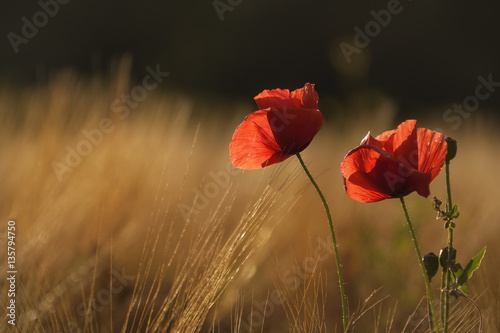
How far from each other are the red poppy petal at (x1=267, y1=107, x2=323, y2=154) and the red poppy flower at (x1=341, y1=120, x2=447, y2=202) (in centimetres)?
4

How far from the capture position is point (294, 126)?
46cm

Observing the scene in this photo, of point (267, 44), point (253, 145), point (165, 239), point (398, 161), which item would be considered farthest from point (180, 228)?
point (267, 44)

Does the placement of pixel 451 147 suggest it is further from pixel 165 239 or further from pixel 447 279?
pixel 165 239

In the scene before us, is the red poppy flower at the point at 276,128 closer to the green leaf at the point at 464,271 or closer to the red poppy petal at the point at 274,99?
the red poppy petal at the point at 274,99

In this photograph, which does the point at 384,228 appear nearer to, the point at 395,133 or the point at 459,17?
the point at 395,133

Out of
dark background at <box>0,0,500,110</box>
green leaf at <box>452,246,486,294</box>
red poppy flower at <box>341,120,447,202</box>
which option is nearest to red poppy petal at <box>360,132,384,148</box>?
red poppy flower at <box>341,120,447,202</box>

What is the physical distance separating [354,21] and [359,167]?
5.99 m

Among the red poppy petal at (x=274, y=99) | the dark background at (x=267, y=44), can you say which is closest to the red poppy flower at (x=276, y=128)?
the red poppy petal at (x=274, y=99)

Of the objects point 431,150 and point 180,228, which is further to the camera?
point 180,228

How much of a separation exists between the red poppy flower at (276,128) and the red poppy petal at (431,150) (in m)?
0.07

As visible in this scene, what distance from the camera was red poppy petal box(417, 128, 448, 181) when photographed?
16.4 inches

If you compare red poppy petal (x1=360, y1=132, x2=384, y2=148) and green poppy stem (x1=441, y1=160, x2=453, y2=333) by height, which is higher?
red poppy petal (x1=360, y1=132, x2=384, y2=148)

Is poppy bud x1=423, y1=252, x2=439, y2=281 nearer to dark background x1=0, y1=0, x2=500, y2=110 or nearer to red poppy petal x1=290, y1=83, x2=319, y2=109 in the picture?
red poppy petal x1=290, y1=83, x2=319, y2=109

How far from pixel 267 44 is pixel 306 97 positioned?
5791mm
